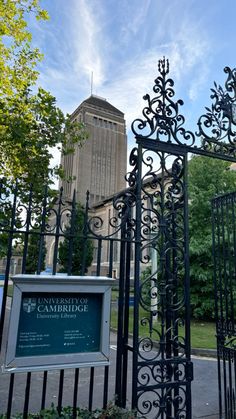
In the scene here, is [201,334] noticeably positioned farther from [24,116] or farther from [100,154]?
[100,154]

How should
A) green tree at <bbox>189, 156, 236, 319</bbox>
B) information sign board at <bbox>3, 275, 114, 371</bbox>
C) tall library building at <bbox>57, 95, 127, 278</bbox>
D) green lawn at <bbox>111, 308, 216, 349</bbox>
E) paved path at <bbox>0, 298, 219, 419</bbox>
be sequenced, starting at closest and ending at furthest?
information sign board at <bbox>3, 275, 114, 371</bbox> → paved path at <bbox>0, 298, 219, 419</bbox> → green lawn at <bbox>111, 308, 216, 349</bbox> → green tree at <bbox>189, 156, 236, 319</bbox> → tall library building at <bbox>57, 95, 127, 278</bbox>

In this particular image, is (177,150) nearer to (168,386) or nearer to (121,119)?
(168,386)

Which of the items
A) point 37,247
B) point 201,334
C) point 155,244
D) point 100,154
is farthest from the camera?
point 100,154

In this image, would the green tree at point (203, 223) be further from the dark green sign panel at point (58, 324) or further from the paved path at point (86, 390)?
the dark green sign panel at point (58, 324)

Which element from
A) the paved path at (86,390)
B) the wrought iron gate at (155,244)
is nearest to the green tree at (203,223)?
the paved path at (86,390)

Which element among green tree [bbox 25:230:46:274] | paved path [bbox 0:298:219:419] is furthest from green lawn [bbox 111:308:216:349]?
green tree [bbox 25:230:46:274]

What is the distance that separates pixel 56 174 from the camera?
25.6ft

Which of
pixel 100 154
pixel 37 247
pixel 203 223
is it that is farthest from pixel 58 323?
pixel 100 154

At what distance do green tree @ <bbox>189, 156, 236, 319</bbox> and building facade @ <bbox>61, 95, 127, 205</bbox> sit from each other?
170ft

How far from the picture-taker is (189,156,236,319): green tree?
14.2m

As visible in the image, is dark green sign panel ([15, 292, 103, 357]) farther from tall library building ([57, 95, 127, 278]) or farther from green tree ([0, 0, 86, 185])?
tall library building ([57, 95, 127, 278])

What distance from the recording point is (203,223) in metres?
15.3

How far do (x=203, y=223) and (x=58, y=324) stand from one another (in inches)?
531

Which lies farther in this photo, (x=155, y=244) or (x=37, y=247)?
(x=37, y=247)
